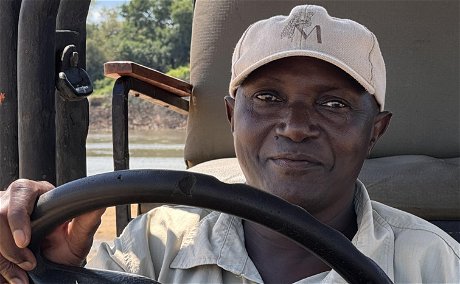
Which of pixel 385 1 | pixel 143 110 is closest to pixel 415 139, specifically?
pixel 385 1

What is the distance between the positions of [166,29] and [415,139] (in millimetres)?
42247

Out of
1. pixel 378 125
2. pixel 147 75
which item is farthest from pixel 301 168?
pixel 147 75

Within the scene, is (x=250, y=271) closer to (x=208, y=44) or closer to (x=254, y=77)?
(x=254, y=77)

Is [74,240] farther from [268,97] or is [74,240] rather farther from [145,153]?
[145,153]

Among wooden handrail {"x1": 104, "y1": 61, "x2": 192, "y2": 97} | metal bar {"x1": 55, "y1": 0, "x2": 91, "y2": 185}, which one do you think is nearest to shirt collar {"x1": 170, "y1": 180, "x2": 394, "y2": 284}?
metal bar {"x1": 55, "y1": 0, "x2": 91, "y2": 185}

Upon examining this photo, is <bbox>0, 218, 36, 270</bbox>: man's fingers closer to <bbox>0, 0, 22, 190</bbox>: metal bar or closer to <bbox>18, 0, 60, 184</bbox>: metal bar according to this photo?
<bbox>18, 0, 60, 184</bbox>: metal bar

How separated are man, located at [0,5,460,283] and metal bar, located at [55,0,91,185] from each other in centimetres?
61

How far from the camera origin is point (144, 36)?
149 feet

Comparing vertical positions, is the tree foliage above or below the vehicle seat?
below

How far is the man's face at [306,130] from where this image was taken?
151 cm

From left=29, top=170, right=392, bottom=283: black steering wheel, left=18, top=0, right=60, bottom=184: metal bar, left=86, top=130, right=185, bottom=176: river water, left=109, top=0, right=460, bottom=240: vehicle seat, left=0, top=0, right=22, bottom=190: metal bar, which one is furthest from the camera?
left=86, top=130, right=185, bottom=176: river water

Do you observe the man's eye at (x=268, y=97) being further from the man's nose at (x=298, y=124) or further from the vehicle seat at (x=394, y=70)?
the vehicle seat at (x=394, y=70)

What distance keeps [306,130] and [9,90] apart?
35.5 inches

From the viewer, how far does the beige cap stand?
151 cm
